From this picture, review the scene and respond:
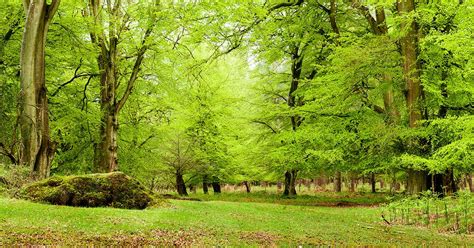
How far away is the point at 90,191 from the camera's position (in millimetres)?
13320

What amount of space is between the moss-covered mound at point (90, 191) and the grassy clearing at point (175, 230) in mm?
1570

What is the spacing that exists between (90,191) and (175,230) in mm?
4768

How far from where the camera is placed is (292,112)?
25031mm

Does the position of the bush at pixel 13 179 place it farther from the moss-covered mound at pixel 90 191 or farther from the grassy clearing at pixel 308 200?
the grassy clearing at pixel 308 200

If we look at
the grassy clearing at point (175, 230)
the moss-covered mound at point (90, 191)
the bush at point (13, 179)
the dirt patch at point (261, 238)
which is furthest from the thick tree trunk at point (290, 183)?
the dirt patch at point (261, 238)

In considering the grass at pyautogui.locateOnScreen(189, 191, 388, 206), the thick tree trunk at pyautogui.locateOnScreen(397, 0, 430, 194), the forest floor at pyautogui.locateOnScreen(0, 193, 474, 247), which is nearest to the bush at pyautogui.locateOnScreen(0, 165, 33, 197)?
the forest floor at pyautogui.locateOnScreen(0, 193, 474, 247)

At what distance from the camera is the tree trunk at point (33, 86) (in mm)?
15398

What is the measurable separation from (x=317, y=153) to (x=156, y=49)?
1014 centimetres

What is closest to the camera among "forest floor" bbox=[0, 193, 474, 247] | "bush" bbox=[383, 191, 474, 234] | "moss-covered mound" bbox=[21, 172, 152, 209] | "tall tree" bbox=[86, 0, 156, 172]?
"forest floor" bbox=[0, 193, 474, 247]

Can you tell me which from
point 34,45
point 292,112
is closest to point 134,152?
point 292,112

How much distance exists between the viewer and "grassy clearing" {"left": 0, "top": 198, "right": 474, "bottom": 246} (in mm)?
7828

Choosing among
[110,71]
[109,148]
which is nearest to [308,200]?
[109,148]

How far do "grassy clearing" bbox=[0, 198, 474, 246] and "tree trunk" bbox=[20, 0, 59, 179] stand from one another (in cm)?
488

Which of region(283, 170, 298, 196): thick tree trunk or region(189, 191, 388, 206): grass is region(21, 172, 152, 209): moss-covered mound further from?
region(283, 170, 298, 196): thick tree trunk
